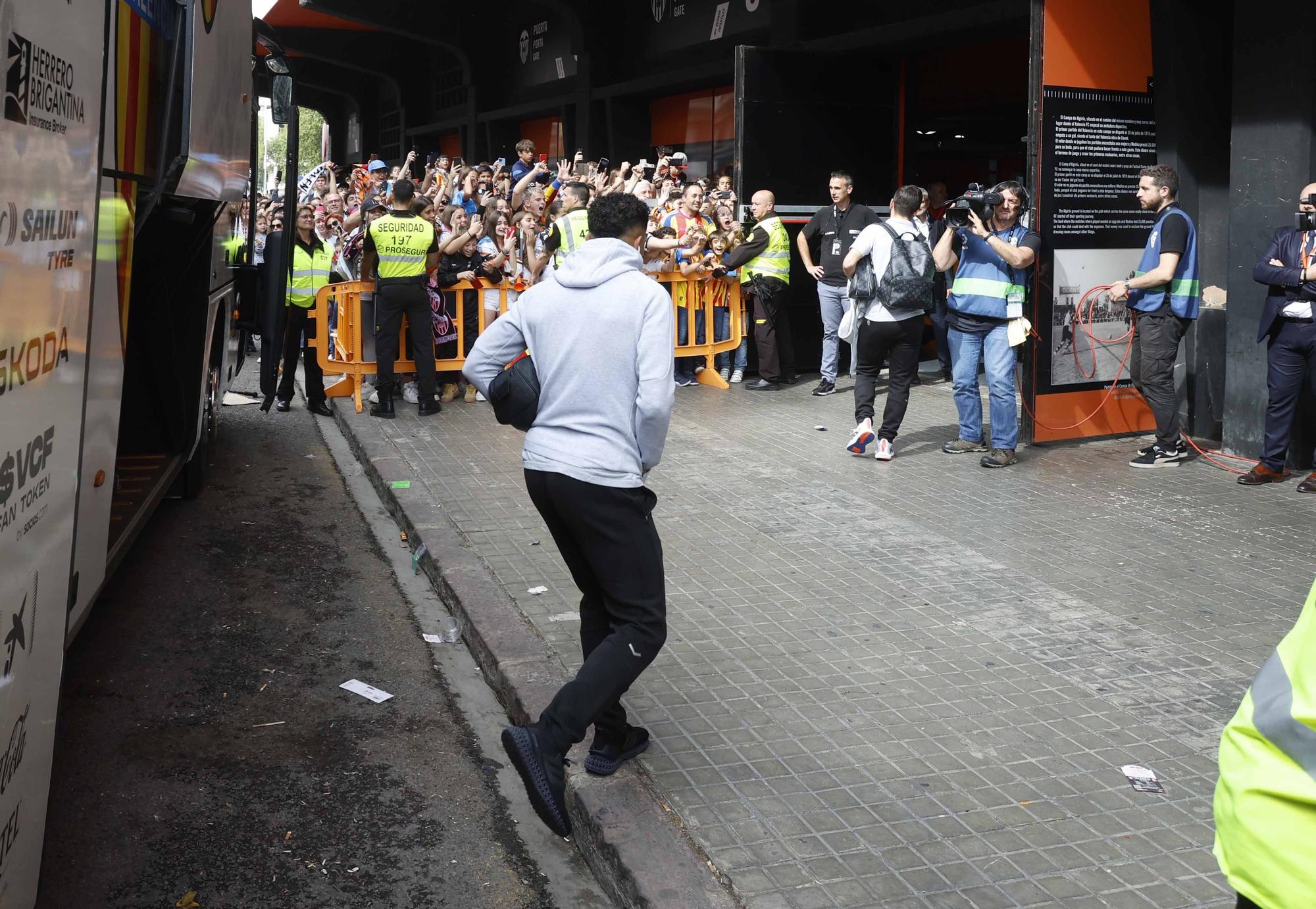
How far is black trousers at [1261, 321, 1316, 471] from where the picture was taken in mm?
8406

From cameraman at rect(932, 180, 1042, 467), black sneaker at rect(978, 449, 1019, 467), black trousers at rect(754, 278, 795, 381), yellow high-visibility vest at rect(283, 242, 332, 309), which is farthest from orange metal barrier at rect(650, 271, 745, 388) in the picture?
black sneaker at rect(978, 449, 1019, 467)

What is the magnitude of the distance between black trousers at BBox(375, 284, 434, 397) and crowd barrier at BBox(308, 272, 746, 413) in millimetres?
293

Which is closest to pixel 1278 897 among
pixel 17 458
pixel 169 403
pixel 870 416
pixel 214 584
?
pixel 17 458

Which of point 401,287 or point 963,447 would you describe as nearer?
point 963,447

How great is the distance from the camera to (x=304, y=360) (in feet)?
41.1

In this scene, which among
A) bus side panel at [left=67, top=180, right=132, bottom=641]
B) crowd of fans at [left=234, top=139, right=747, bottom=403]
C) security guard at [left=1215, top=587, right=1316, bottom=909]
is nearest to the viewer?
security guard at [left=1215, top=587, right=1316, bottom=909]

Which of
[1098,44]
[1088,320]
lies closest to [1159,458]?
[1088,320]

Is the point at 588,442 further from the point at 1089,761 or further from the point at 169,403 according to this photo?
the point at 169,403

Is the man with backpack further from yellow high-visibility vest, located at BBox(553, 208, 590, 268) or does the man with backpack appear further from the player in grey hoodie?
the player in grey hoodie

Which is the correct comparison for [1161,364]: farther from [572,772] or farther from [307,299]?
[307,299]

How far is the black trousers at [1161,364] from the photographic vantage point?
9.27 m

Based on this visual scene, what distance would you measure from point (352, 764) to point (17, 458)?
93.3 inches

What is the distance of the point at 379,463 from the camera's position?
959cm

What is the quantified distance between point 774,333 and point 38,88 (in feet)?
35.4
